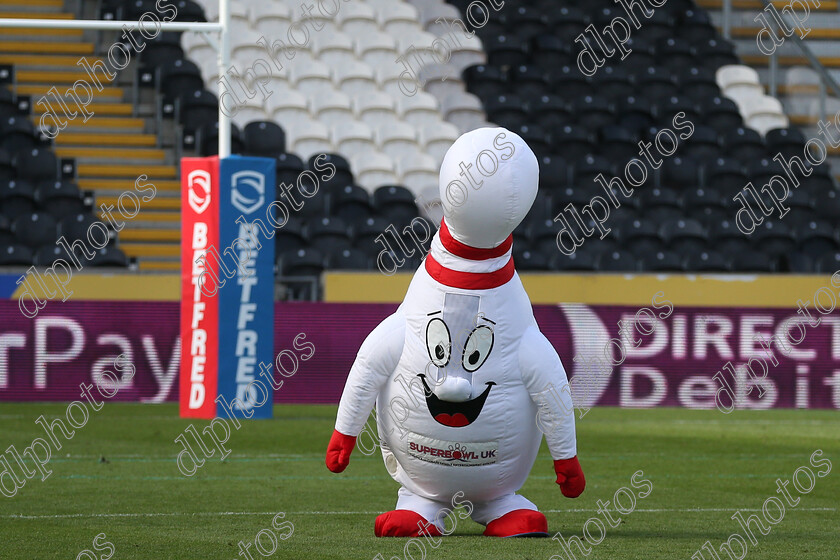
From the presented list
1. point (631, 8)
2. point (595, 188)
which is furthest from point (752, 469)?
point (631, 8)

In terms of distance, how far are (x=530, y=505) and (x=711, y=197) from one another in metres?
13.7

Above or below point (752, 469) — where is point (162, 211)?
below

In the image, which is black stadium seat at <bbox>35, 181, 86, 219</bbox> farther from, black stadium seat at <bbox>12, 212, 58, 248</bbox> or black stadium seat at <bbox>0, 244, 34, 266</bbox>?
black stadium seat at <bbox>0, 244, 34, 266</bbox>

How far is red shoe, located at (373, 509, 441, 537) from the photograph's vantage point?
5430 millimetres

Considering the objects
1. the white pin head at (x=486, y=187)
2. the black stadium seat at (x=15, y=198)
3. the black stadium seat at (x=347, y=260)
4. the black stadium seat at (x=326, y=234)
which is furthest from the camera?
the black stadium seat at (x=326, y=234)

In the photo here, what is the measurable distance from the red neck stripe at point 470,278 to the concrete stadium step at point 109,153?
13.2m

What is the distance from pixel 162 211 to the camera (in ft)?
56.9

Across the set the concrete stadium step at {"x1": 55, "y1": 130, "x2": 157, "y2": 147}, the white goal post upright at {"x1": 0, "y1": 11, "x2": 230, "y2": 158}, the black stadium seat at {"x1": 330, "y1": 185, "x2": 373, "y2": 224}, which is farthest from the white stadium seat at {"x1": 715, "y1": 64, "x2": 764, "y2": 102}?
the white goal post upright at {"x1": 0, "y1": 11, "x2": 230, "y2": 158}

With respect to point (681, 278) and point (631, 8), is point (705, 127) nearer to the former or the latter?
point (631, 8)

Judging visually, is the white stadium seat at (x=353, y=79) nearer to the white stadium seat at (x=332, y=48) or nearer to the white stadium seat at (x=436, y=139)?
the white stadium seat at (x=332, y=48)

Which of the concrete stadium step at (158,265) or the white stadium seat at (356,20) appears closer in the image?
the concrete stadium step at (158,265)

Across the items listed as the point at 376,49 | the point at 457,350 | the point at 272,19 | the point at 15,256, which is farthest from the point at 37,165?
the point at 457,350

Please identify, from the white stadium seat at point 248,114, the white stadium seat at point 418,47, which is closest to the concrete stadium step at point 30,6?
the white stadium seat at point 248,114

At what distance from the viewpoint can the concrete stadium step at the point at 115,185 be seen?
17.1m
